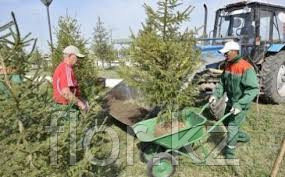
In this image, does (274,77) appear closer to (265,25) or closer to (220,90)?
(265,25)

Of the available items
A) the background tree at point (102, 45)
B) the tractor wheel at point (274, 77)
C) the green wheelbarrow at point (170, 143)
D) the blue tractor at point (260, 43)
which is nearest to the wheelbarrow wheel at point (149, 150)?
the green wheelbarrow at point (170, 143)

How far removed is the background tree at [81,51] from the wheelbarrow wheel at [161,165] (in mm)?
3504

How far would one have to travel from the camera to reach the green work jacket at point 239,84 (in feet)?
15.0

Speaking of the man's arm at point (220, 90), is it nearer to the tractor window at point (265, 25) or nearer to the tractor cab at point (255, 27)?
the tractor cab at point (255, 27)

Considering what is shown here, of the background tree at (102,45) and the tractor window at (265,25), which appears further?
the background tree at (102,45)

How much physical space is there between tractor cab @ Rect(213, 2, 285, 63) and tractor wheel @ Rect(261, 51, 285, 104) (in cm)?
29

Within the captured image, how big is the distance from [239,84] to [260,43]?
3.16 meters

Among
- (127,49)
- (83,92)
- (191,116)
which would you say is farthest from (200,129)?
(83,92)

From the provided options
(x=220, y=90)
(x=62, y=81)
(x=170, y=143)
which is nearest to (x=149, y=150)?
(x=170, y=143)

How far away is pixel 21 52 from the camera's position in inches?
107

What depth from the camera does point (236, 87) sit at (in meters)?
4.84

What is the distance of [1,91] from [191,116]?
295 centimetres

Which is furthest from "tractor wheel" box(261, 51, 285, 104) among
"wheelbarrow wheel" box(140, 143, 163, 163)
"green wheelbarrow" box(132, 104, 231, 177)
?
"wheelbarrow wheel" box(140, 143, 163, 163)

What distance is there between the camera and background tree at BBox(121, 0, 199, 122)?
4773mm
